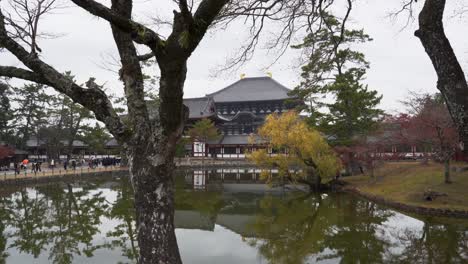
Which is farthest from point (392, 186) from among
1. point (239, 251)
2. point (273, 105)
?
point (273, 105)

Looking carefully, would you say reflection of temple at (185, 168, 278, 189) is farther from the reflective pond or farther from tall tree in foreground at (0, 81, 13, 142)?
tall tree in foreground at (0, 81, 13, 142)

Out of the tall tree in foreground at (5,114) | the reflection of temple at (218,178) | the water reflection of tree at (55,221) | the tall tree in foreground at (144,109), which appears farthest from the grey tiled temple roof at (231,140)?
the tall tree in foreground at (144,109)

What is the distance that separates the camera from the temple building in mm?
52344

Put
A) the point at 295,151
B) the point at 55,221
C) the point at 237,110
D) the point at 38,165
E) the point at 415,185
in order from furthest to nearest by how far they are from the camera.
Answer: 1. the point at 237,110
2. the point at 38,165
3. the point at 295,151
4. the point at 415,185
5. the point at 55,221

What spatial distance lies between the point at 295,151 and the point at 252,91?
40.7 metres

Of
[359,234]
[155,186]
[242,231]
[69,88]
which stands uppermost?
[69,88]

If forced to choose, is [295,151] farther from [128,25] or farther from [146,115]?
[128,25]

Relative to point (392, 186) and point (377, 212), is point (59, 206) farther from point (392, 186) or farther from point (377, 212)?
point (392, 186)

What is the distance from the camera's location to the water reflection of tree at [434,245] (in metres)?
9.38

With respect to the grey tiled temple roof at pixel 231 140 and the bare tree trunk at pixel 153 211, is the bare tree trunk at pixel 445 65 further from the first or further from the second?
the grey tiled temple roof at pixel 231 140

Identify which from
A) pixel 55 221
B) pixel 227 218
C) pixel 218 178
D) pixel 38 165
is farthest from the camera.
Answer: pixel 218 178

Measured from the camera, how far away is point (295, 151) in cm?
2198

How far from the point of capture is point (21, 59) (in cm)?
351

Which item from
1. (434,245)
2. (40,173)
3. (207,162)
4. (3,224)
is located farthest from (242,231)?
(207,162)
